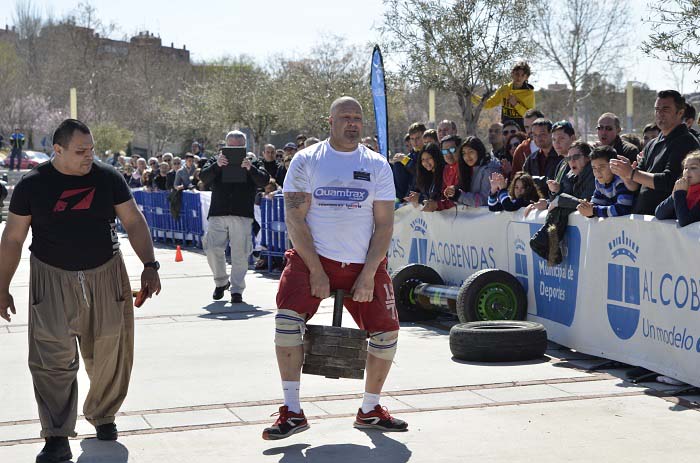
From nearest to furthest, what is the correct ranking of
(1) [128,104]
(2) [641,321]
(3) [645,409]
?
(3) [645,409] < (2) [641,321] < (1) [128,104]

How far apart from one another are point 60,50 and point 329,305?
5822 cm

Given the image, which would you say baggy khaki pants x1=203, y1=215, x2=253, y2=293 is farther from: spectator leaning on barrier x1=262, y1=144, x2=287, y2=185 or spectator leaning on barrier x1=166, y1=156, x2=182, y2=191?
spectator leaning on barrier x1=166, y1=156, x2=182, y2=191

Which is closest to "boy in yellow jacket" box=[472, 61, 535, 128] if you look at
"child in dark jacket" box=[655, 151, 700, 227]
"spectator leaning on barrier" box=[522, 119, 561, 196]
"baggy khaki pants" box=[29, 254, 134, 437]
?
"spectator leaning on barrier" box=[522, 119, 561, 196]

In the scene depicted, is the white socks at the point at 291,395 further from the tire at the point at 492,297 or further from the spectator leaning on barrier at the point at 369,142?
the spectator leaning on barrier at the point at 369,142

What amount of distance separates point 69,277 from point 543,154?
5.70 m

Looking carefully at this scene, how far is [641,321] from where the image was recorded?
7719 mm

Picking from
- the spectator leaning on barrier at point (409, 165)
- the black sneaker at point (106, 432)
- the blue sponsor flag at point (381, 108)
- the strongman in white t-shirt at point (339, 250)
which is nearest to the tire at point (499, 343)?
the strongman in white t-shirt at point (339, 250)

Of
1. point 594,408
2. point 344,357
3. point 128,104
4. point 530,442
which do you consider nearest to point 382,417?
point 344,357

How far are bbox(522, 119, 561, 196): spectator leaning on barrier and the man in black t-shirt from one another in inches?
199

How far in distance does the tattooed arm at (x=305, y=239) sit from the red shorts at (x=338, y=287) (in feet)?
0.18

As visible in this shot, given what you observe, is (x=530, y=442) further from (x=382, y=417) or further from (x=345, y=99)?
(x=345, y=99)

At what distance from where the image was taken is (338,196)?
5918 mm

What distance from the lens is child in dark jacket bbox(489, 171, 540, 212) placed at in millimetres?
9664

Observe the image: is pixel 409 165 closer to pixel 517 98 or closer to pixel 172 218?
pixel 517 98
